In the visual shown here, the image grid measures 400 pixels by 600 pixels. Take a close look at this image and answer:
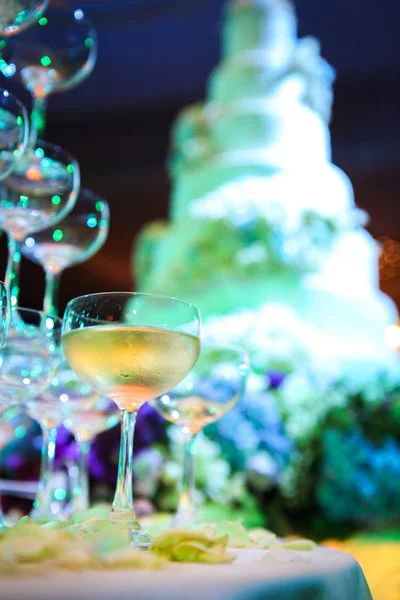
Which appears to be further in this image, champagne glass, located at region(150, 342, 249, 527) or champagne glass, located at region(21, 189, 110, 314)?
champagne glass, located at region(21, 189, 110, 314)

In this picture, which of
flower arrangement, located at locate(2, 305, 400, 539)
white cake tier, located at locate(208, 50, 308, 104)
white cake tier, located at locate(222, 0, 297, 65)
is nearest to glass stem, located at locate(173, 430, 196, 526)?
flower arrangement, located at locate(2, 305, 400, 539)

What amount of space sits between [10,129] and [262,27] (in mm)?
3317

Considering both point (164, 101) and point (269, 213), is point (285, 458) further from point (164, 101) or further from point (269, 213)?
point (164, 101)

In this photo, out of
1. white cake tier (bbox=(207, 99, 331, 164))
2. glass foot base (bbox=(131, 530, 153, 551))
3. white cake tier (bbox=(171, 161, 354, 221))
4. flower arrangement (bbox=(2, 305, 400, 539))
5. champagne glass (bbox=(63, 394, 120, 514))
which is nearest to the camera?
glass foot base (bbox=(131, 530, 153, 551))

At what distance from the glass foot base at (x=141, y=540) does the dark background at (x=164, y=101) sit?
185 inches

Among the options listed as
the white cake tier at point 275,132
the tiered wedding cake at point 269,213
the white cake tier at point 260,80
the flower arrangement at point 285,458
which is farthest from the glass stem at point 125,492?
the white cake tier at point 260,80

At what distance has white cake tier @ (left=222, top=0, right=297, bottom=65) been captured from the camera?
366cm

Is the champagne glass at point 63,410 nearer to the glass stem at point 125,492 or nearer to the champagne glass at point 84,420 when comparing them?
the champagne glass at point 84,420

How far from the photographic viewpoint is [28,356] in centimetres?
71

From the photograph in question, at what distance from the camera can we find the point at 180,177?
3.76 metres

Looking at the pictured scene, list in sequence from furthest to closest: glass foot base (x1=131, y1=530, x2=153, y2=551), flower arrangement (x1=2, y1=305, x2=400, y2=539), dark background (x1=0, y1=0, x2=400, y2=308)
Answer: dark background (x1=0, y1=0, x2=400, y2=308) → flower arrangement (x1=2, y1=305, x2=400, y2=539) → glass foot base (x1=131, y1=530, x2=153, y2=551)

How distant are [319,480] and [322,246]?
1392 millimetres

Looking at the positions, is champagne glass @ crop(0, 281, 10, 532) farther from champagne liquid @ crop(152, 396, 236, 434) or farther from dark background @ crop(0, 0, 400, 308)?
dark background @ crop(0, 0, 400, 308)

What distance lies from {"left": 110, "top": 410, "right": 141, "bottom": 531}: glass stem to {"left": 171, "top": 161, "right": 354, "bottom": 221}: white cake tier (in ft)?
8.67
